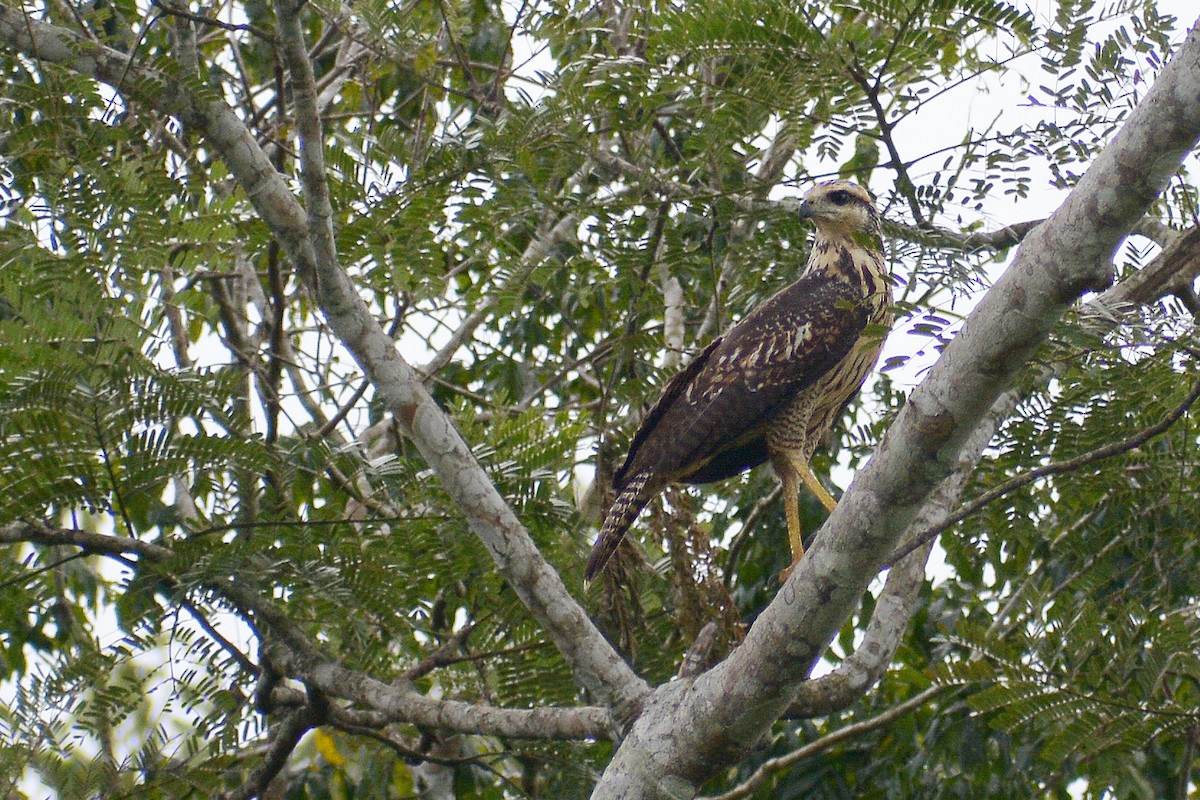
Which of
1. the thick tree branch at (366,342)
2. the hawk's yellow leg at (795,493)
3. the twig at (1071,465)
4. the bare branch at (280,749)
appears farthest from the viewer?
the hawk's yellow leg at (795,493)

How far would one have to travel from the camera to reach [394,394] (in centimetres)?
397

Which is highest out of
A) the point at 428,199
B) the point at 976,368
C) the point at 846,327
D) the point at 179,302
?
the point at 179,302

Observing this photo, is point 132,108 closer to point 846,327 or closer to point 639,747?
point 846,327

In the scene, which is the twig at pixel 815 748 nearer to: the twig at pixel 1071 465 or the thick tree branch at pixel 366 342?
the thick tree branch at pixel 366 342

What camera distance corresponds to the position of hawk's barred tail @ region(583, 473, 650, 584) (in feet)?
14.2

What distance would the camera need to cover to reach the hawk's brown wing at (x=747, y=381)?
4.80 metres

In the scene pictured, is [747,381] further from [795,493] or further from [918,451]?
[918,451]

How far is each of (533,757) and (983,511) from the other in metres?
1.94

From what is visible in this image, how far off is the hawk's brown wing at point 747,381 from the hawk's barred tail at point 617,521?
108 mm

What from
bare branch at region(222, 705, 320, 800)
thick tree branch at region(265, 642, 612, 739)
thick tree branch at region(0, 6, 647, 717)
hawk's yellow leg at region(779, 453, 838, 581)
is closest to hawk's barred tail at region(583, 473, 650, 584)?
thick tree branch at region(0, 6, 647, 717)

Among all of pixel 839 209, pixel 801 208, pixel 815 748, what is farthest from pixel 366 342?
pixel 815 748

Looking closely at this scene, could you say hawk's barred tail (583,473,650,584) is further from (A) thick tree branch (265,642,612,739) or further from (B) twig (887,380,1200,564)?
(B) twig (887,380,1200,564)

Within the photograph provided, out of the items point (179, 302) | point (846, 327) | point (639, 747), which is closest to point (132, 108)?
point (179, 302)

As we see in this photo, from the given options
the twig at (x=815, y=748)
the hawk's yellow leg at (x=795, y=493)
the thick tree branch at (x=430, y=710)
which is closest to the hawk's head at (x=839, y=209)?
the hawk's yellow leg at (x=795, y=493)
